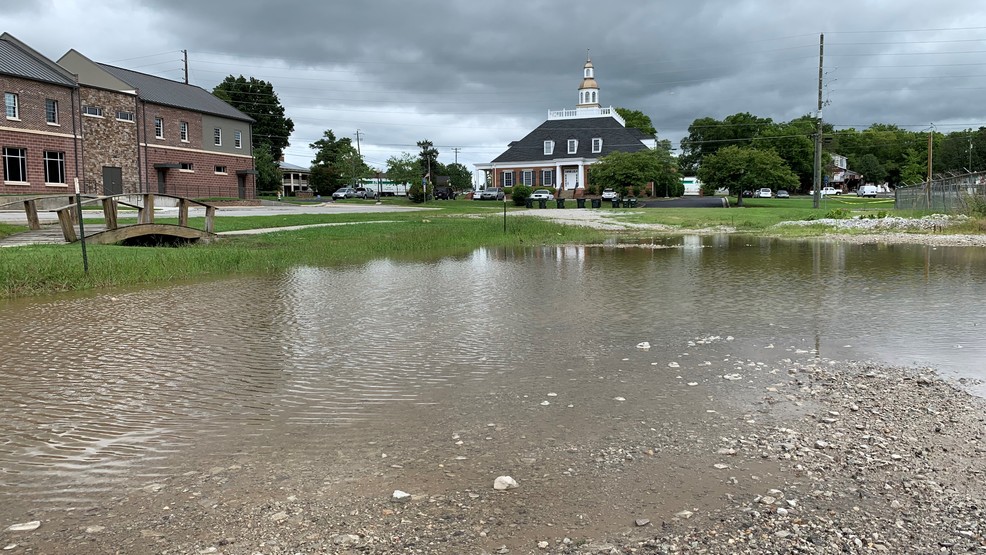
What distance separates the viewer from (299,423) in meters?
5.54

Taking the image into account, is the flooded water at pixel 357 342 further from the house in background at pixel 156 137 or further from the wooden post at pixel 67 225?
the house in background at pixel 156 137

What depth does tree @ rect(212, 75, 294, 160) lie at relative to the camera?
91.1 meters

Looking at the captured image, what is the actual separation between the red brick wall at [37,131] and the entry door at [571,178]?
1873 inches

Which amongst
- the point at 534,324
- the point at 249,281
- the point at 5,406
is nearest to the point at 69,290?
the point at 249,281

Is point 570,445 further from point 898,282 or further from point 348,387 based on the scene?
point 898,282

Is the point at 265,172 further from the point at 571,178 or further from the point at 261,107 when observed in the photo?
the point at 571,178

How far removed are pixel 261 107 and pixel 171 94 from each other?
115 ft

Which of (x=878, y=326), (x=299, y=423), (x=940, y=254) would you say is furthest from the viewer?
(x=940, y=254)

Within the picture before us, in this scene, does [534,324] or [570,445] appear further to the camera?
[534,324]

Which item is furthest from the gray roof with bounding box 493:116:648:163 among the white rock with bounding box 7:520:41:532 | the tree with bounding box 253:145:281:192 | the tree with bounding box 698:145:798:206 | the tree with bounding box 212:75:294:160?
the white rock with bounding box 7:520:41:532

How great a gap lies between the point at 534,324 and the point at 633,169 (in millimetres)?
50985

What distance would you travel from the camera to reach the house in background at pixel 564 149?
78.9 metres

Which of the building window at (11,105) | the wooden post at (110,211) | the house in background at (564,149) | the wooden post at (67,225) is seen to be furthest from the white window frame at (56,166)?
the house in background at (564,149)

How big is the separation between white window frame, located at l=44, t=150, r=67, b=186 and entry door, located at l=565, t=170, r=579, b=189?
4827 centimetres
